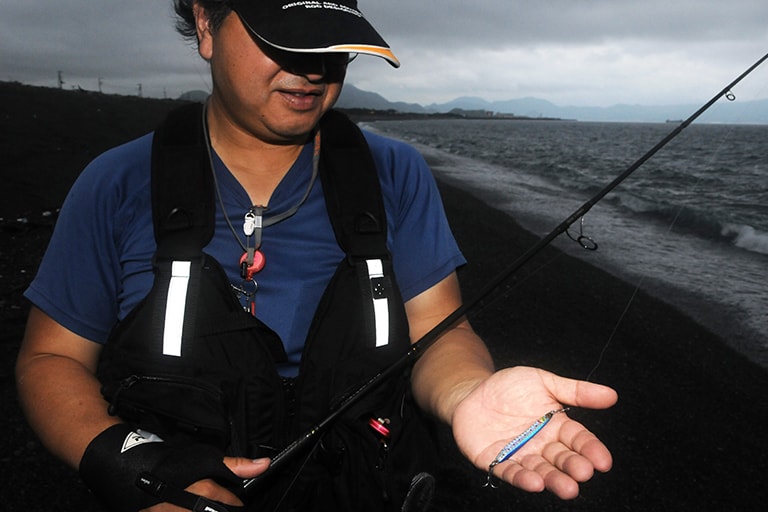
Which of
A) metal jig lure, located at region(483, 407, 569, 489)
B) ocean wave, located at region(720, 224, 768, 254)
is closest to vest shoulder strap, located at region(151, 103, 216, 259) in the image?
metal jig lure, located at region(483, 407, 569, 489)

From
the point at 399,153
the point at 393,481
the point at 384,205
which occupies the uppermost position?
the point at 399,153

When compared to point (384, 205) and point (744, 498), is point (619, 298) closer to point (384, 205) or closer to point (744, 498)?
point (744, 498)

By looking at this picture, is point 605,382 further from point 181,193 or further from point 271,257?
point 181,193

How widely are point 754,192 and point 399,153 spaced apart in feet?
76.8

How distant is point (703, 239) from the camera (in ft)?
45.9

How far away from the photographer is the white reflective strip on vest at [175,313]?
189 cm

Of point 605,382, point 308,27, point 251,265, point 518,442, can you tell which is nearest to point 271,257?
point 251,265

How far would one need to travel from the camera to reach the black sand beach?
4.15 m

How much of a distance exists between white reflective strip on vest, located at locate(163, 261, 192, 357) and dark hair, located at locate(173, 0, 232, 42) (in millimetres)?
867

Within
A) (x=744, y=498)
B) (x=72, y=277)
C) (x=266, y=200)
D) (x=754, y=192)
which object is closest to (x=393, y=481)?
(x=266, y=200)

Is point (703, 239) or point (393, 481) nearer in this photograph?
point (393, 481)

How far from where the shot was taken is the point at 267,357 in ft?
6.46

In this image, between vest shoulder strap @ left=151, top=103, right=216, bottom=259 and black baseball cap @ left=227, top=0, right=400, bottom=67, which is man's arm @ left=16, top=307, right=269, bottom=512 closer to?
vest shoulder strap @ left=151, top=103, right=216, bottom=259

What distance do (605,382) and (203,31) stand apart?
5.16 m
